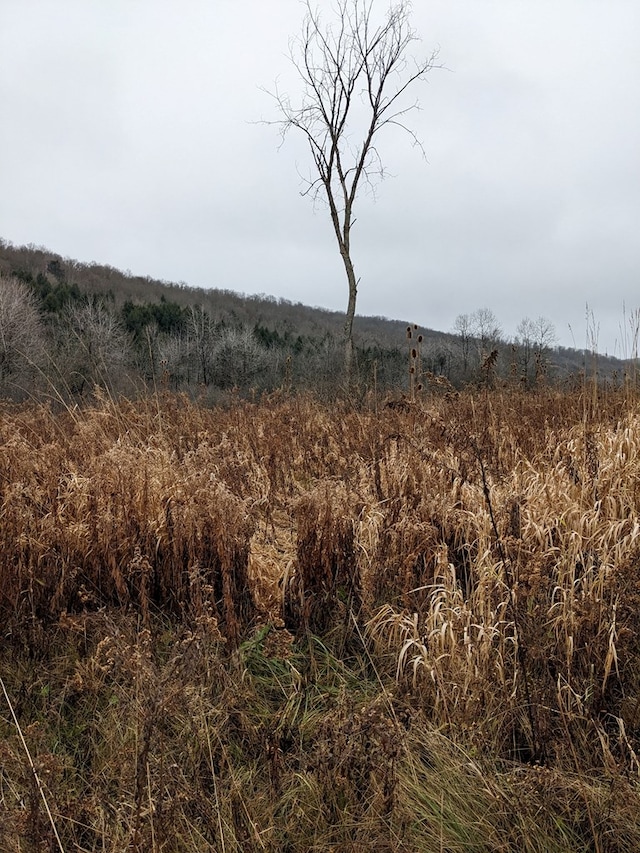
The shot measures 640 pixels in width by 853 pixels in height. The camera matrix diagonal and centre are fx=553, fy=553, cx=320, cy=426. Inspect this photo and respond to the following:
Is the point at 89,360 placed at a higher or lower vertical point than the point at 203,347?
lower

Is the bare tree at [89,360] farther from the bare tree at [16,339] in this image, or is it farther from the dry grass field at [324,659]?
the dry grass field at [324,659]

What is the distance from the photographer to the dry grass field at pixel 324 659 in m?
1.55

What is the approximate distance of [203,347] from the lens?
4509 centimetres

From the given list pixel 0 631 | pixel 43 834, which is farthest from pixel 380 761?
pixel 0 631

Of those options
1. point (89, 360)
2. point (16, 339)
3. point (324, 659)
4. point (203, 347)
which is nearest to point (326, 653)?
point (324, 659)

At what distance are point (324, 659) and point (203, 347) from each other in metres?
44.3

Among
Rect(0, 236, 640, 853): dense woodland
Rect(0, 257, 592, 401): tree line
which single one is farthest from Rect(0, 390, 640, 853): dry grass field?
Rect(0, 257, 592, 401): tree line

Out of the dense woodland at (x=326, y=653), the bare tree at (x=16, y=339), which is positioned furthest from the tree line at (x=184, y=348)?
the dense woodland at (x=326, y=653)

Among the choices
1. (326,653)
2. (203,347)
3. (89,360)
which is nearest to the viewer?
(326,653)

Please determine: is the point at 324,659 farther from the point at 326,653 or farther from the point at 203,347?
the point at 203,347

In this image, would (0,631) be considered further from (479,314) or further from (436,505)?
(479,314)

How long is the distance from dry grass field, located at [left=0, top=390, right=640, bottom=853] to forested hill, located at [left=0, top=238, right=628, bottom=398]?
0.93 meters

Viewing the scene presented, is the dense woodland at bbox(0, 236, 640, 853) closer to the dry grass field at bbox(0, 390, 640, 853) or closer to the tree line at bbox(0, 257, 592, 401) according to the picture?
the dry grass field at bbox(0, 390, 640, 853)

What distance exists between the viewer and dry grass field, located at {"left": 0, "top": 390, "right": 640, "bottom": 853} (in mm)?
1549
